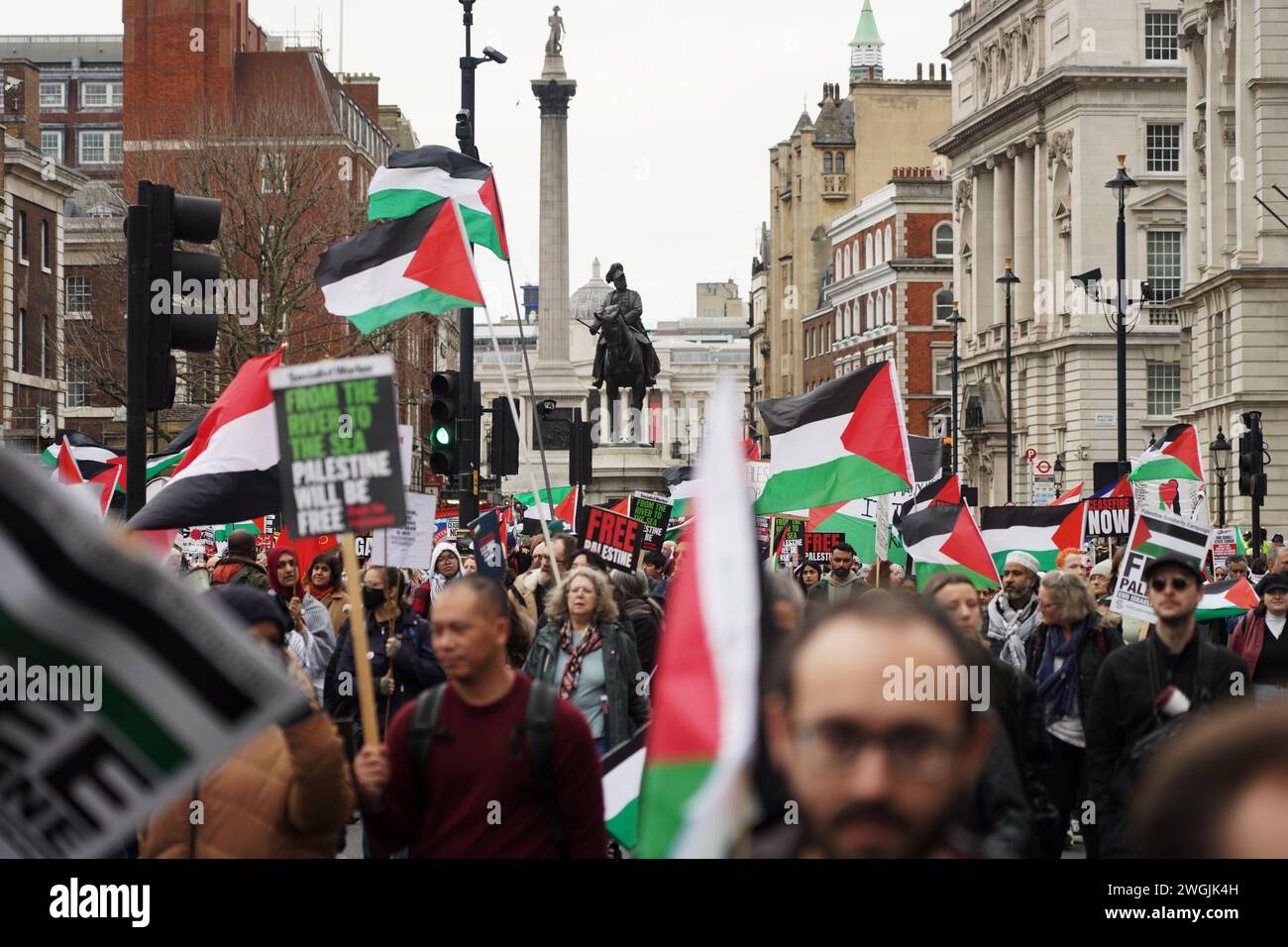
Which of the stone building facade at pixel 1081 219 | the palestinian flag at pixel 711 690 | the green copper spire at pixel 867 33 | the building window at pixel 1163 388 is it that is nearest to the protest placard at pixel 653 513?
the palestinian flag at pixel 711 690

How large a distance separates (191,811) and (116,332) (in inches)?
1766

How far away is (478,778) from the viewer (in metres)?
5.48

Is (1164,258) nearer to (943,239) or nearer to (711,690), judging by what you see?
(943,239)

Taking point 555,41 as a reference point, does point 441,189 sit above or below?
below

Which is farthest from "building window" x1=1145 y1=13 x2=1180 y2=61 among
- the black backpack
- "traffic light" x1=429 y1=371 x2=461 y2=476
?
the black backpack

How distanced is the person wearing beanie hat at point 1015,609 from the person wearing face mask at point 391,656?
3487mm

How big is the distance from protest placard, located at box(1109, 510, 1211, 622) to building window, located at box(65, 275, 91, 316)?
56061 millimetres

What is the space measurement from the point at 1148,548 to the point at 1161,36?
62.5 metres

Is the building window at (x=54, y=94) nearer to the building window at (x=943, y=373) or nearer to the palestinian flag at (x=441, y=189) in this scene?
the building window at (x=943, y=373)

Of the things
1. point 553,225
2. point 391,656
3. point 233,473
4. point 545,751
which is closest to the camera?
point 545,751

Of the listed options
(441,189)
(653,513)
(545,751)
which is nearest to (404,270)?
(441,189)

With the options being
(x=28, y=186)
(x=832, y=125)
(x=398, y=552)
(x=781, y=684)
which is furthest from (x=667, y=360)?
(x=781, y=684)

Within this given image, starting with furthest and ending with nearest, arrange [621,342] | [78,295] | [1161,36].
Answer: [1161,36] → [78,295] → [621,342]

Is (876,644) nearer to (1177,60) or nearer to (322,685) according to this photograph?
(322,685)
